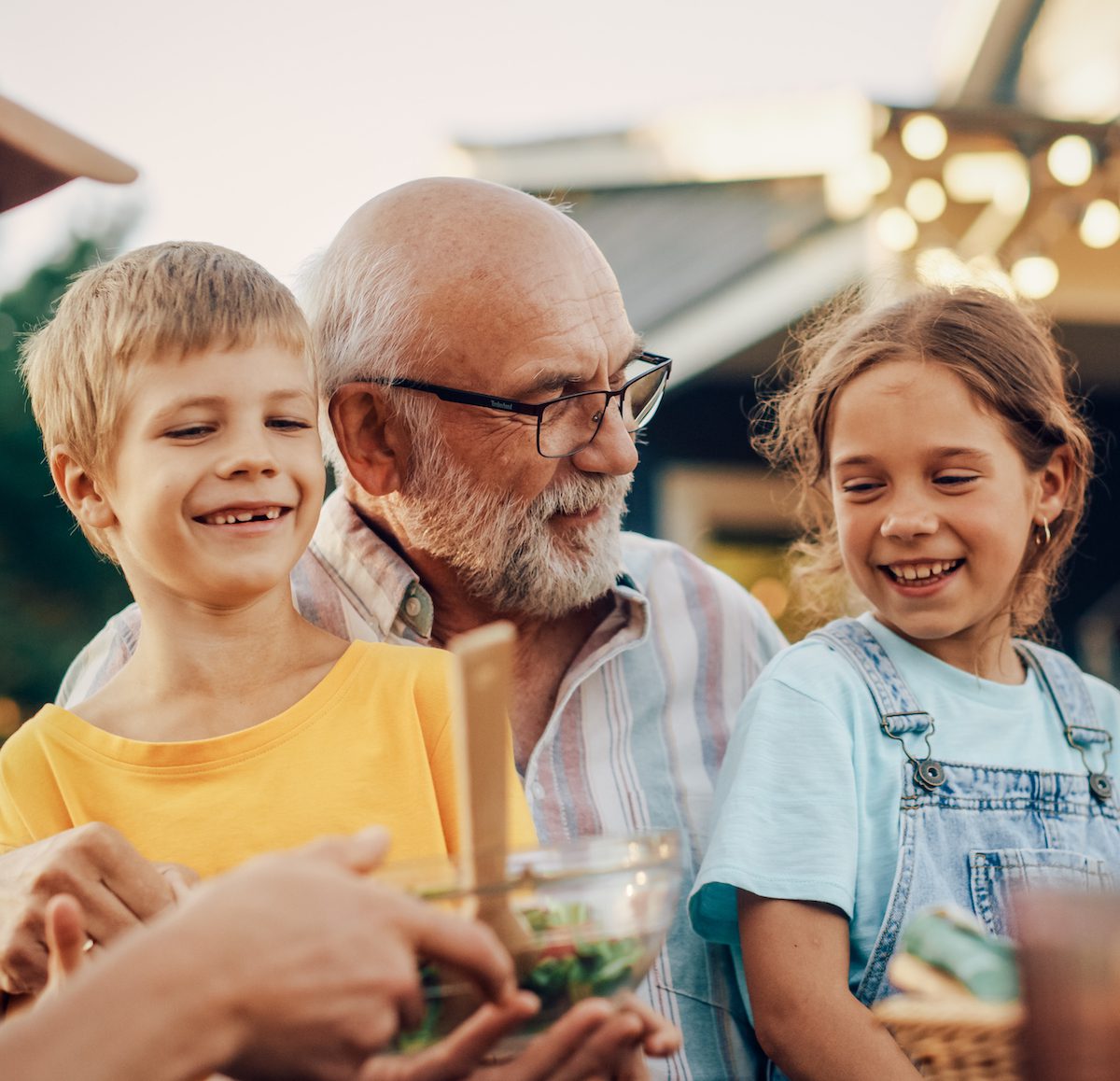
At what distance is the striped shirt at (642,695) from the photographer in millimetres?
1966

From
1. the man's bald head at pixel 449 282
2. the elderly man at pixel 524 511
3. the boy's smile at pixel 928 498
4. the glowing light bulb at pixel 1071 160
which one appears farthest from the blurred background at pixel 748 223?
the boy's smile at pixel 928 498

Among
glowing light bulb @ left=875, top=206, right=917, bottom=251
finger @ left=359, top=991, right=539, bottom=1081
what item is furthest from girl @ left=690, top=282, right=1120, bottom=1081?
glowing light bulb @ left=875, top=206, right=917, bottom=251

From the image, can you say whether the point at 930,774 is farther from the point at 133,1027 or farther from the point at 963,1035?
the point at 133,1027

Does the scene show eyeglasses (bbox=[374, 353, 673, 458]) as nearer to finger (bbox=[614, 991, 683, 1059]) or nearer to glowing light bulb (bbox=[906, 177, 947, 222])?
finger (bbox=[614, 991, 683, 1059])

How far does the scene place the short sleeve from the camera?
171cm

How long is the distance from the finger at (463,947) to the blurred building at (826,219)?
2271 millimetres

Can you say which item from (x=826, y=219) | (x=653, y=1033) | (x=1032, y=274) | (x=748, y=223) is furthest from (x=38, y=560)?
(x=653, y=1033)

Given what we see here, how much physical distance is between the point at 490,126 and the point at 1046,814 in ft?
16.2

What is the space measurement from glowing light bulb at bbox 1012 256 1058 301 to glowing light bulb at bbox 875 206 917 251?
40 cm

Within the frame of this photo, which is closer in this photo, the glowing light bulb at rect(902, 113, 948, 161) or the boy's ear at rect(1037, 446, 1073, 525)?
the boy's ear at rect(1037, 446, 1073, 525)

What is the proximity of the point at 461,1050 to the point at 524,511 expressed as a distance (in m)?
1.26

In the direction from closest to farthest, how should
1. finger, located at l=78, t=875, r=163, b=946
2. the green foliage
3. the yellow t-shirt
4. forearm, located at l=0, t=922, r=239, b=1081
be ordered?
forearm, located at l=0, t=922, r=239, b=1081
finger, located at l=78, t=875, r=163, b=946
the yellow t-shirt
the green foliage

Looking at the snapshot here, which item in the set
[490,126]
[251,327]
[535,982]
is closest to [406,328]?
[251,327]

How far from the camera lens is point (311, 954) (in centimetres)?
92
